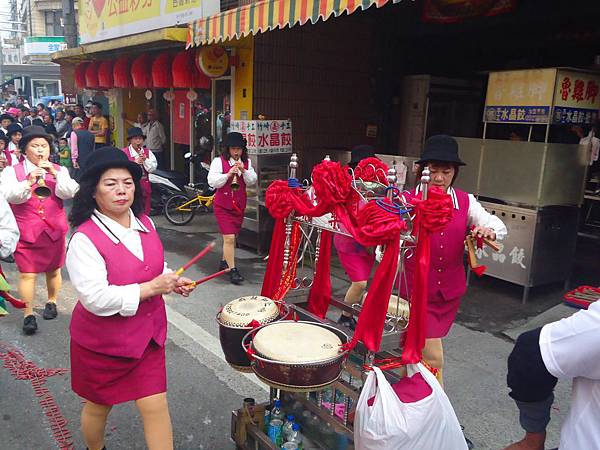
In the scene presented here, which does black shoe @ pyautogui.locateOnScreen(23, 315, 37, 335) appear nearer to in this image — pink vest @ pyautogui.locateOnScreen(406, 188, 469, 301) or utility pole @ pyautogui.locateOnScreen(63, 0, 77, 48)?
pink vest @ pyautogui.locateOnScreen(406, 188, 469, 301)

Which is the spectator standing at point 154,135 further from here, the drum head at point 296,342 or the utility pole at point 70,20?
the drum head at point 296,342

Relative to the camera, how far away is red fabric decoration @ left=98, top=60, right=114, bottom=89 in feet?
40.5

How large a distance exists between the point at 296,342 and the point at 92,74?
12552 millimetres

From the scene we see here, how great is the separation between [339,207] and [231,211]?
4.09 meters

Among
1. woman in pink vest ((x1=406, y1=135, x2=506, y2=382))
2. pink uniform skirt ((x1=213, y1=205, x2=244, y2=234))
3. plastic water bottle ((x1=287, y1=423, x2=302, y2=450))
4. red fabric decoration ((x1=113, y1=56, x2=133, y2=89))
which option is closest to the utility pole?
red fabric decoration ((x1=113, y1=56, x2=133, y2=89))

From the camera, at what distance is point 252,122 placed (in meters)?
7.67

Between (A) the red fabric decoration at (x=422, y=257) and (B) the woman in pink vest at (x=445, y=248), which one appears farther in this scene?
(B) the woman in pink vest at (x=445, y=248)

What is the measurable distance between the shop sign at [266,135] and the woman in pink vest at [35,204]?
3.26 metres

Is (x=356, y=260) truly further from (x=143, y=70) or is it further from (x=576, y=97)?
(x=143, y=70)

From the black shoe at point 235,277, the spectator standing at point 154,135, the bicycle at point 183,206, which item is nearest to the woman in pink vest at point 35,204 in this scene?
the black shoe at point 235,277

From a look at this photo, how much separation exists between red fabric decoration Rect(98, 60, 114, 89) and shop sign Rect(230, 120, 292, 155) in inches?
229

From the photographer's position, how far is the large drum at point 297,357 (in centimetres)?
236

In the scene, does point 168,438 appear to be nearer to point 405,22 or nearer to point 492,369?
point 492,369

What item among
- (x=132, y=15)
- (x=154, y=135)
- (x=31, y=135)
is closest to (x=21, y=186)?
(x=31, y=135)
